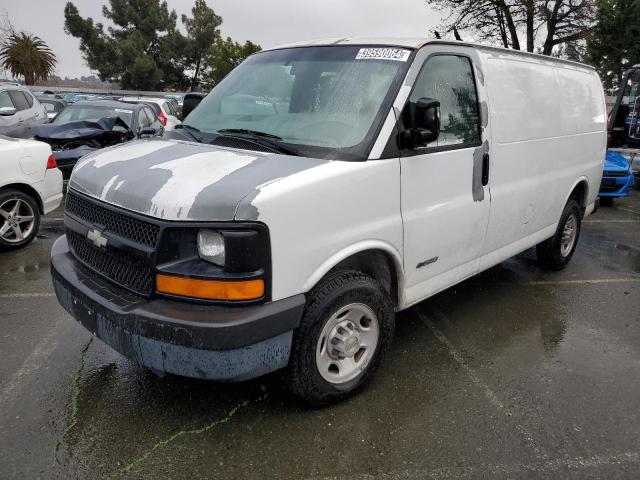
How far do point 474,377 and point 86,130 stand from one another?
7.45m

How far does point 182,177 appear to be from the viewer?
2600 mm

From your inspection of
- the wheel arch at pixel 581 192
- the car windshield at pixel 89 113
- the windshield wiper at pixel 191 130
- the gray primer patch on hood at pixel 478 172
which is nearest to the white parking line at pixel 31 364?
the windshield wiper at pixel 191 130

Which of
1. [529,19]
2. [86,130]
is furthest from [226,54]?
[86,130]

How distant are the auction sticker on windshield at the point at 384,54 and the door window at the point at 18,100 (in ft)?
33.5

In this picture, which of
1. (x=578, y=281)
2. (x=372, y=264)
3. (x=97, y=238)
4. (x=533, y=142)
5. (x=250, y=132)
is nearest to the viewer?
(x=97, y=238)

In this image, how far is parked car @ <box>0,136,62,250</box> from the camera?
578 centimetres

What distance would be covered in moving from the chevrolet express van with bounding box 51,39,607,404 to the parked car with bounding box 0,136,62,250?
296cm

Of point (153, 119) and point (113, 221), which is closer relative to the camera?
point (113, 221)

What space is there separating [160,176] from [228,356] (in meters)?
0.97

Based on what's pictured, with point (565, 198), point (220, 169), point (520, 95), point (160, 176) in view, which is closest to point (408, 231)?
point (220, 169)

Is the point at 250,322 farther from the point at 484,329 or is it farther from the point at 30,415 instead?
Answer: the point at 484,329

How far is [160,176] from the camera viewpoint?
2652 mm

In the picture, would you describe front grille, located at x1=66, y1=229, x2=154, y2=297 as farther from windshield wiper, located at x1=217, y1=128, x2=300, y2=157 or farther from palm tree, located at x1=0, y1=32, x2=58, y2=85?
palm tree, located at x1=0, y1=32, x2=58, y2=85

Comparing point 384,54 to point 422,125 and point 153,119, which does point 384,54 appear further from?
point 153,119
